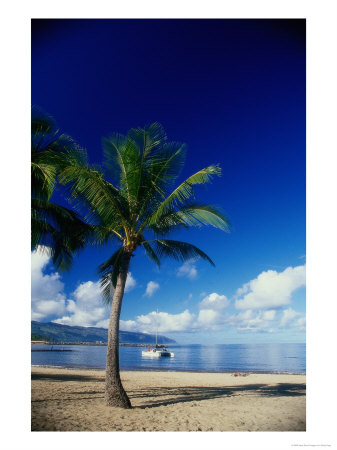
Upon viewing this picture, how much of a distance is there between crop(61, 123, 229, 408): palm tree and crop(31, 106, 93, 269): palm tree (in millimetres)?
308

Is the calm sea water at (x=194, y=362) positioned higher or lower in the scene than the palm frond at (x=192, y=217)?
lower

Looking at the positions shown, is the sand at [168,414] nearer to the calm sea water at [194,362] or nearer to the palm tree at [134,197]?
the palm tree at [134,197]

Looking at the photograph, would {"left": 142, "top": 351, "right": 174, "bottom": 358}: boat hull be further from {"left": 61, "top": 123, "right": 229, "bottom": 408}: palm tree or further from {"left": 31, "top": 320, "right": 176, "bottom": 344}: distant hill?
{"left": 31, "top": 320, "right": 176, "bottom": 344}: distant hill

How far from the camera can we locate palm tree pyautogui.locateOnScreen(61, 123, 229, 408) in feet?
17.5

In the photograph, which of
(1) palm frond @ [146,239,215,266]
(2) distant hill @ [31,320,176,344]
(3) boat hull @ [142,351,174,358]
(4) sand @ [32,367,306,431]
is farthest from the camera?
(2) distant hill @ [31,320,176,344]

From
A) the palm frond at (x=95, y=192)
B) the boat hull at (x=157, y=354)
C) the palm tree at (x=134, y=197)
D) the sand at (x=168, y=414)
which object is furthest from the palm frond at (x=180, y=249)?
the boat hull at (x=157, y=354)

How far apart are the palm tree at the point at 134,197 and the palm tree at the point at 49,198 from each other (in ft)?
1.01

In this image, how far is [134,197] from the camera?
559 centimetres

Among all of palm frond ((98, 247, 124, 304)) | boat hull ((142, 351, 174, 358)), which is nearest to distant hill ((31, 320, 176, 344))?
boat hull ((142, 351, 174, 358))

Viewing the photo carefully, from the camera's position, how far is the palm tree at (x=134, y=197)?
5340 millimetres

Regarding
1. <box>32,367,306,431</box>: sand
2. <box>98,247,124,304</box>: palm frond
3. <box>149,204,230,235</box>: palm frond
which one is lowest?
<box>32,367,306,431</box>: sand
